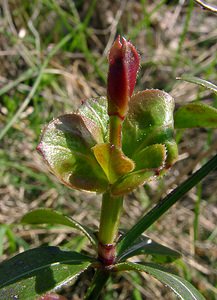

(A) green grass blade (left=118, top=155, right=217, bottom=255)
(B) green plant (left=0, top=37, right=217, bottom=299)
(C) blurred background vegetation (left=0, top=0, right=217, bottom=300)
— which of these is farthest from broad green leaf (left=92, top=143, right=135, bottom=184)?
(C) blurred background vegetation (left=0, top=0, right=217, bottom=300)

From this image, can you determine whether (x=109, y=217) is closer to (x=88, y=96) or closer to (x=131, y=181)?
(x=131, y=181)

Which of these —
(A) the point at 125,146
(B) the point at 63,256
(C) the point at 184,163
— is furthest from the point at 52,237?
(A) the point at 125,146

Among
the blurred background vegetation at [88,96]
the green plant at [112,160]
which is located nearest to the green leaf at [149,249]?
the green plant at [112,160]

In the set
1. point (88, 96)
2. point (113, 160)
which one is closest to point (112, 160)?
point (113, 160)

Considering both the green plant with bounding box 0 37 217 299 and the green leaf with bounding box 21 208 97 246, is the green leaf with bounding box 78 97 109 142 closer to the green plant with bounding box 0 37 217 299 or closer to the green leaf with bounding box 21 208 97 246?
the green plant with bounding box 0 37 217 299

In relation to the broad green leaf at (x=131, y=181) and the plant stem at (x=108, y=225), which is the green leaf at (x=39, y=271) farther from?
the broad green leaf at (x=131, y=181)

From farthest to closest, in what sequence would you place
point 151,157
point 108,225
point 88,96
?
point 88,96
point 108,225
point 151,157
